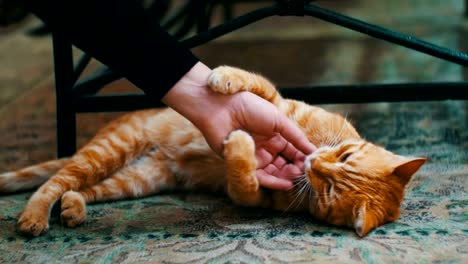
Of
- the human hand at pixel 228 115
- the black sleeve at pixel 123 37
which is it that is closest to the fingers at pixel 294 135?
the human hand at pixel 228 115

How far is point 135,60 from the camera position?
110 cm

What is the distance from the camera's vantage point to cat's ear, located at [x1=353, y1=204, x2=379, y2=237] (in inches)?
43.9

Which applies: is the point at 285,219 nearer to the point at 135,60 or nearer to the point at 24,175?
the point at 135,60

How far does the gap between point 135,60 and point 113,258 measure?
0.35 metres

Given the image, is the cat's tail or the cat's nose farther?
the cat's tail

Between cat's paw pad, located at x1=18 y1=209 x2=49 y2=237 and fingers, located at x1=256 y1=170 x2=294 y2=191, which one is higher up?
fingers, located at x1=256 y1=170 x2=294 y2=191

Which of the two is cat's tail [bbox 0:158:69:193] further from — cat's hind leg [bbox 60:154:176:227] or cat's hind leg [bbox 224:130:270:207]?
cat's hind leg [bbox 224:130:270:207]

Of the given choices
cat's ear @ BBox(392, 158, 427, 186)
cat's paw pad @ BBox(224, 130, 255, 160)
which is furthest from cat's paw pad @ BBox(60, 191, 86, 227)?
cat's ear @ BBox(392, 158, 427, 186)

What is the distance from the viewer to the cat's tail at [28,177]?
4.67 feet

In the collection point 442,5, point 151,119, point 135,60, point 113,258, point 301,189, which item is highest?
point 442,5

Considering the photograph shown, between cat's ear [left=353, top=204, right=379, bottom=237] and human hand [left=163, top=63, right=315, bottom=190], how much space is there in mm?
153

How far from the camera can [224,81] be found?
1.16m

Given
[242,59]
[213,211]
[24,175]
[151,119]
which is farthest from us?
[242,59]

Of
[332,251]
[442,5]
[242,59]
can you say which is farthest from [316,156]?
[442,5]
